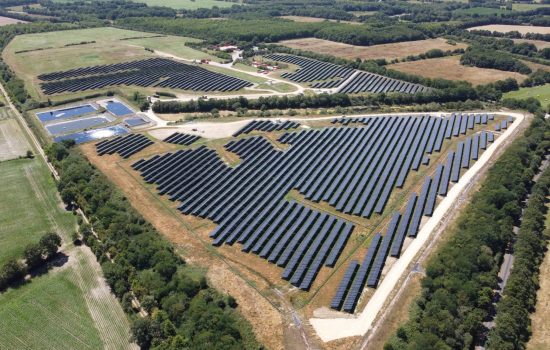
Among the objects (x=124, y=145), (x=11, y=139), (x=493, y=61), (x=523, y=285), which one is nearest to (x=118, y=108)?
(x=11, y=139)

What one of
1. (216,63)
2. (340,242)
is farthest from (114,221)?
(216,63)

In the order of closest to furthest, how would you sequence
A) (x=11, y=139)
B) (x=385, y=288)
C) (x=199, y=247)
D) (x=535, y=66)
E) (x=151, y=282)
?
(x=151, y=282), (x=385, y=288), (x=199, y=247), (x=11, y=139), (x=535, y=66)

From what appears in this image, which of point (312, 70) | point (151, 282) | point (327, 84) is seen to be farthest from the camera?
point (312, 70)

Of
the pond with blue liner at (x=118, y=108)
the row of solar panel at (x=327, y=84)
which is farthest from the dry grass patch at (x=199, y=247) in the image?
the row of solar panel at (x=327, y=84)

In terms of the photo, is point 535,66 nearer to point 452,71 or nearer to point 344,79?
point 452,71

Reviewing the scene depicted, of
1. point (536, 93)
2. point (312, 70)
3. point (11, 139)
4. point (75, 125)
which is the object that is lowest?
point (11, 139)

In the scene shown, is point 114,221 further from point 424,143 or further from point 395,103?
point 395,103
